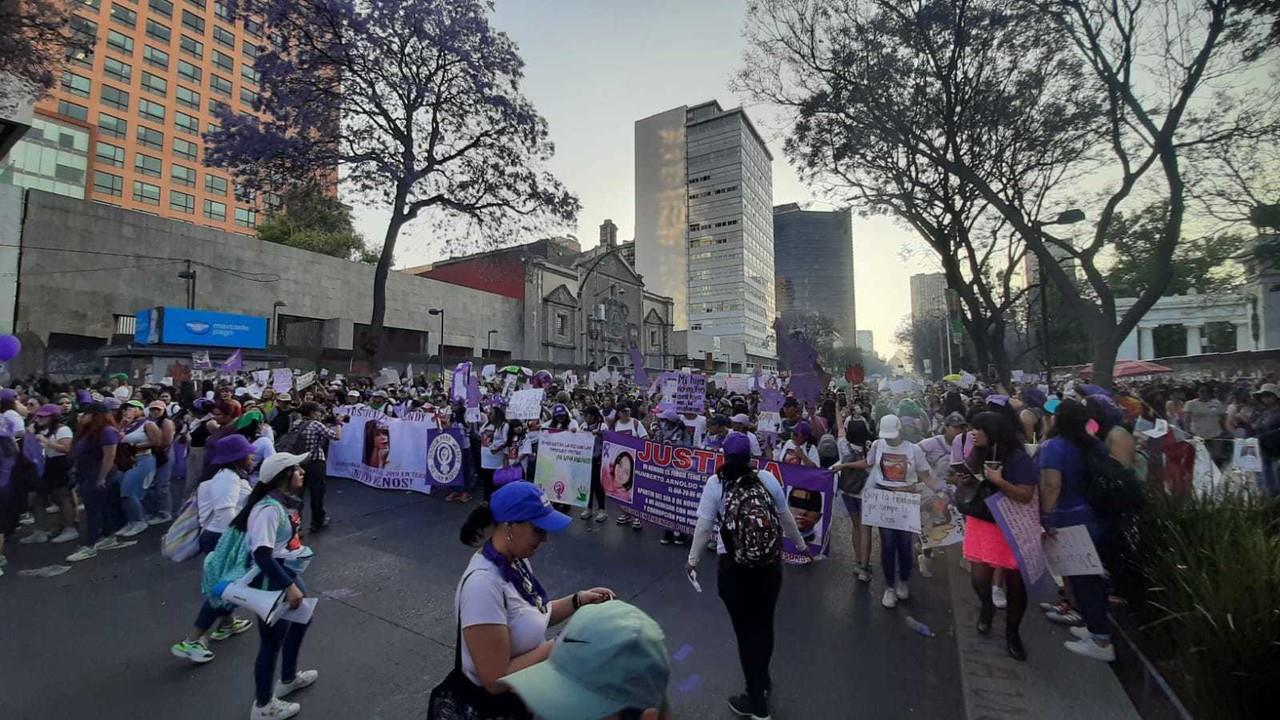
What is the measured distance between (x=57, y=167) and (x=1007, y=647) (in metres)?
65.8

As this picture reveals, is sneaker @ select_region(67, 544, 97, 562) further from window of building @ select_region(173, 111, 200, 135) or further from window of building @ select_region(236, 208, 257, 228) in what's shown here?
window of building @ select_region(173, 111, 200, 135)

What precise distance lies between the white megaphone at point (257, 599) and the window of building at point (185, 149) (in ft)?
227

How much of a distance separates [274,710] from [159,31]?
7417 cm

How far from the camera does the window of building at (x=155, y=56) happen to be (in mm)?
50250

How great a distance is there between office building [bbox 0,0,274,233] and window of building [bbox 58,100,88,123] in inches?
3.4

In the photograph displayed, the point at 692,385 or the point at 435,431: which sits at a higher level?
the point at 692,385

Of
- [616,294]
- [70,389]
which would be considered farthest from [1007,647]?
[616,294]

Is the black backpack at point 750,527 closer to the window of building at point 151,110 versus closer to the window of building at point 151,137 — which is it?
the window of building at point 151,137

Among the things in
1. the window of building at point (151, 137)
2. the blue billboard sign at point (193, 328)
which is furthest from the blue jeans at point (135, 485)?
the window of building at point (151, 137)

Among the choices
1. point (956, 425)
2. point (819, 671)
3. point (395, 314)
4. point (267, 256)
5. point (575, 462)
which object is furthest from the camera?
point (395, 314)

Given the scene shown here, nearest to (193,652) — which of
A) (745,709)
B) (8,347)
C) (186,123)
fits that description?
(745,709)

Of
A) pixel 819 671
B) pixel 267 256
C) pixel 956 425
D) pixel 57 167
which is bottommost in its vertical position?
pixel 819 671

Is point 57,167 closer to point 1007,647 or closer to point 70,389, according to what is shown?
point 70,389

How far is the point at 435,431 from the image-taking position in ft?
30.4
